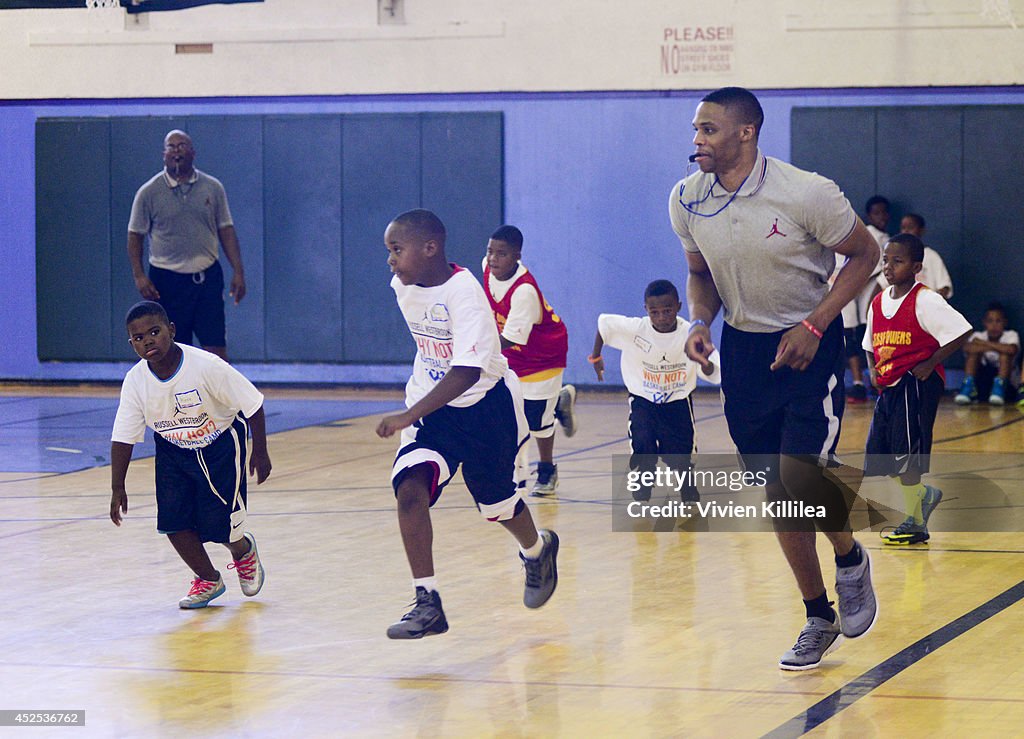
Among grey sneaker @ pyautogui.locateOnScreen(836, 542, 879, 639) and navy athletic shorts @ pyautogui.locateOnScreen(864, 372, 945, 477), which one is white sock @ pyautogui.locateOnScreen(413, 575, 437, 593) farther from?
navy athletic shorts @ pyautogui.locateOnScreen(864, 372, 945, 477)

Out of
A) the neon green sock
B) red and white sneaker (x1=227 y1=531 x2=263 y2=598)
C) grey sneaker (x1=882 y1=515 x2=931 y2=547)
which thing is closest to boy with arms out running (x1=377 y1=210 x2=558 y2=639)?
red and white sneaker (x1=227 y1=531 x2=263 y2=598)

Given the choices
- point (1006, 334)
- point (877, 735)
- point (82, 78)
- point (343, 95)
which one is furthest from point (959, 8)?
point (877, 735)

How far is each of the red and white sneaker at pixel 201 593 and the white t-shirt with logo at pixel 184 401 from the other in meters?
0.54

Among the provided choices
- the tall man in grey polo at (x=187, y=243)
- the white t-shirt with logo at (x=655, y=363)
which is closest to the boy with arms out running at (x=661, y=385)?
the white t-shirt with logo at (x=655, y=363)

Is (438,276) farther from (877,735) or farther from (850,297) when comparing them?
(877,735)

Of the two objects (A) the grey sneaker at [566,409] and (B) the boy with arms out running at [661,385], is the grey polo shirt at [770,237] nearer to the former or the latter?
(B) the boy with arms out running at [661,385]

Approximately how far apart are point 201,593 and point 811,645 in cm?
244

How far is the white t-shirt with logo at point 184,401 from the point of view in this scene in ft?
19.8

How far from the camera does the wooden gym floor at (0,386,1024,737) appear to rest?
4.44 meters

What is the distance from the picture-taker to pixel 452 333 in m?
5.45

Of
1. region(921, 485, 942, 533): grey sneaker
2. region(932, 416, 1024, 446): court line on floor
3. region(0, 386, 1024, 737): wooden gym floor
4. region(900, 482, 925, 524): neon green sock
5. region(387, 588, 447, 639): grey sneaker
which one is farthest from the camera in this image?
region(932, 416, 1024, 446): court line on floor

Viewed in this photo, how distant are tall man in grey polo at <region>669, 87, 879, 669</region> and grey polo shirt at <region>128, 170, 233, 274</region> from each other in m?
6.70

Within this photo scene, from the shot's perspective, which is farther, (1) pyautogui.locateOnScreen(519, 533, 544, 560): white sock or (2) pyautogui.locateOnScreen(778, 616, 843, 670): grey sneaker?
(1) pyautogui.locateOnScreen(519, 533, 544, 560): white sock

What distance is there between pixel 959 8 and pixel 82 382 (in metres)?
9.42
